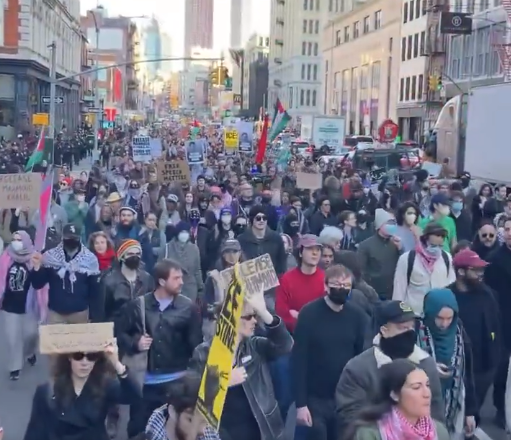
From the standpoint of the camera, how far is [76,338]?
5.19 meters

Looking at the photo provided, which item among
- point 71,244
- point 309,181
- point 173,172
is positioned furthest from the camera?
point 173,172

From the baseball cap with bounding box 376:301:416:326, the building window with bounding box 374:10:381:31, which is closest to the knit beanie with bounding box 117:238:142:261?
the baseball cap with bounding box 376:301:416:326

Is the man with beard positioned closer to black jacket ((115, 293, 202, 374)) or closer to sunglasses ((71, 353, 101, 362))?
black jacket ((115, 293, 202, 374))

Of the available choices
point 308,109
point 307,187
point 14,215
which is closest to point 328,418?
point 14,215

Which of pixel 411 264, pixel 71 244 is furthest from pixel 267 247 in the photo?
pixel 411 264

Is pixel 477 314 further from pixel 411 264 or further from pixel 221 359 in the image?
pixel 221 359

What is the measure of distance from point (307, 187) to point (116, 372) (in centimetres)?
1402

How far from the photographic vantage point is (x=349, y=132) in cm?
8681

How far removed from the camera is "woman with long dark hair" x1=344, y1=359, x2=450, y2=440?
4164 mm

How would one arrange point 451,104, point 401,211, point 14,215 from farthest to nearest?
point 451,104
point 14,215
point 401,211

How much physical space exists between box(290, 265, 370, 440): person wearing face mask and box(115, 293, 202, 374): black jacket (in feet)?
2.31

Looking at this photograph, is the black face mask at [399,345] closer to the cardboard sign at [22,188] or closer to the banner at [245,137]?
the cardboard sign at [22,188]

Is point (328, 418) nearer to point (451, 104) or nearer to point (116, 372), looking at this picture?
point (116, 372)

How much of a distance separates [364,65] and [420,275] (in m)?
73.7
